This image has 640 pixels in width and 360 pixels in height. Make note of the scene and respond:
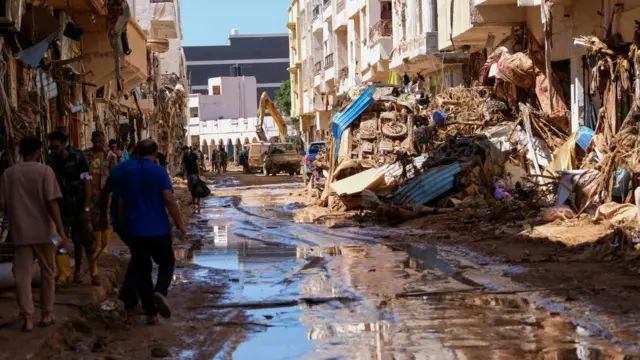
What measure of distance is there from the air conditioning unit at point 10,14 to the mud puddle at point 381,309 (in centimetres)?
416

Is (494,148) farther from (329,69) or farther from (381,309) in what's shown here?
(329,69)

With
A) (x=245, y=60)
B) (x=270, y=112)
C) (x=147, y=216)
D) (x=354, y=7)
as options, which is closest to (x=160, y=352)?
(x=147, y=216)

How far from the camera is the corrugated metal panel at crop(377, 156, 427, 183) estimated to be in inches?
893

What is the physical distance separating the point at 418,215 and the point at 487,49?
10564mm

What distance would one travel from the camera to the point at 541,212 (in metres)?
17.3

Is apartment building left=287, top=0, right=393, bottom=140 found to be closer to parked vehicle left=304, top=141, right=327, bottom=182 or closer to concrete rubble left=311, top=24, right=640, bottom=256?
parked vehicle left=304, top=141, right=327, bottom=182

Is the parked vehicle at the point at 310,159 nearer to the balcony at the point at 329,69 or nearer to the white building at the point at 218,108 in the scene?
the balcony at the point at 329,69

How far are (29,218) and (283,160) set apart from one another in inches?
1807

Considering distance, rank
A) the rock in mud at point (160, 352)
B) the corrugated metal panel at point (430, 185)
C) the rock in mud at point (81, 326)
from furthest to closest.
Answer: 1. the corrugated metal panel at point (430, 185)
2. the rock in mud at point (81, 326)
3. the rock in mud at point (160, 352)

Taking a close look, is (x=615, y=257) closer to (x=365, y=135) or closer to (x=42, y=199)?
(x=42, y=199)

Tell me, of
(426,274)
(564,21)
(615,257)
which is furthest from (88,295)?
(564,21)

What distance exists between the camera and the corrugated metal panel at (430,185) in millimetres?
21141

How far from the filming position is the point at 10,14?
12578 mm

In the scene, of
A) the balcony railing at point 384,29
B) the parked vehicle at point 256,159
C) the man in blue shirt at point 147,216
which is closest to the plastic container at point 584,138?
the man in blue shirt at point 147,216
